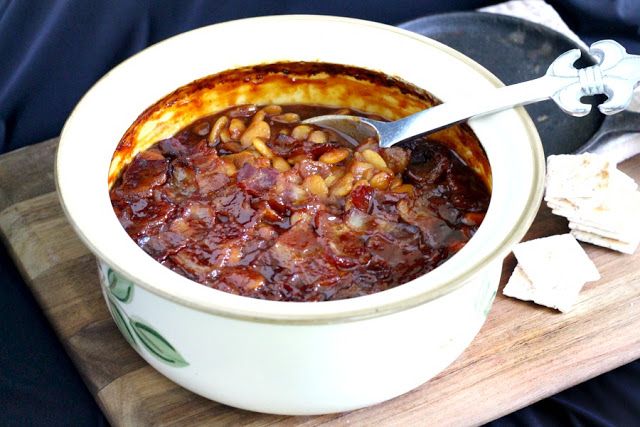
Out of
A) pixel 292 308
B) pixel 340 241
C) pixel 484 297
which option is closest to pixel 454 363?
pixel 484 297

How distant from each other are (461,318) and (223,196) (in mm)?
462

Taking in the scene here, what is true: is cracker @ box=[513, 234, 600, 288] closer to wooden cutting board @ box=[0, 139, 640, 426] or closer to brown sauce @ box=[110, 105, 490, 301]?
wooden cutting board @ box=[0, 139, 640, 426]

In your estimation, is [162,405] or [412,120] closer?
[162,405]

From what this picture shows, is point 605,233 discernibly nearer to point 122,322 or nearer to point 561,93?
point 561,93

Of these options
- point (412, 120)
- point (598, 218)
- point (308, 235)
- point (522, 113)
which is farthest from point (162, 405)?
point (598, 218)

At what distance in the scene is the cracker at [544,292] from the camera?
4.99ft

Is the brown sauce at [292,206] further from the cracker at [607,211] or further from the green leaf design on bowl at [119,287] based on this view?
the cracker at [607,211]

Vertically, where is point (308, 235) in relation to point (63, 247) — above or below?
above

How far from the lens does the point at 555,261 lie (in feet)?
5.16

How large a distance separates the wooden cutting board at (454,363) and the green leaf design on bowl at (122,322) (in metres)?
0.06

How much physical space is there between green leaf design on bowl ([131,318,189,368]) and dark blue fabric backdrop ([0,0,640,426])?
0.33 m

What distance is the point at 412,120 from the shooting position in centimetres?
155

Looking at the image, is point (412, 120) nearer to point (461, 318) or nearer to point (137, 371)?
point (461, 318)

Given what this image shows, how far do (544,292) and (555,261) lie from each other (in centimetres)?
8
